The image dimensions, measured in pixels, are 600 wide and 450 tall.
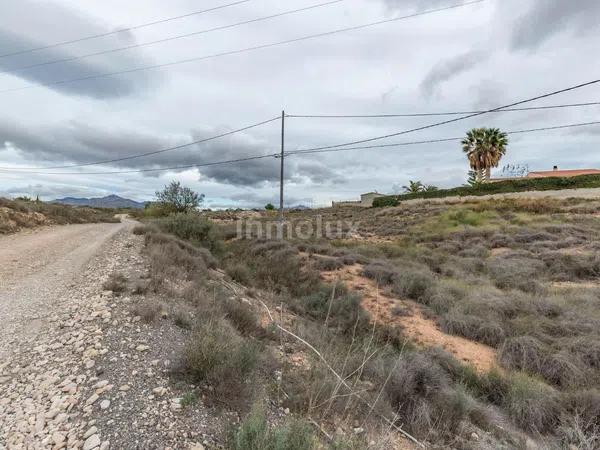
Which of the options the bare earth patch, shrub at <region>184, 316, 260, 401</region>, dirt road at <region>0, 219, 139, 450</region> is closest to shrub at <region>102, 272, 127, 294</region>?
dirt road at <region>0, 219, 139, 450</region>

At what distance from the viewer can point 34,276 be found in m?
6.87

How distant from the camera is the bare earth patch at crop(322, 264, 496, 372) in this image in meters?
6.33

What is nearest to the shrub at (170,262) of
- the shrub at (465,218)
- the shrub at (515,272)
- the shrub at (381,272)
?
the shrub at (381,272)

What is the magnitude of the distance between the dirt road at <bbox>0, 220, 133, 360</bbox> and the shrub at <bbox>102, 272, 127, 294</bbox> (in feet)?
2.25

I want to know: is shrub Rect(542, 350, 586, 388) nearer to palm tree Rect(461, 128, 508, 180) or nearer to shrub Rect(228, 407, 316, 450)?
shrub Rect(228, 407, 316, 450)

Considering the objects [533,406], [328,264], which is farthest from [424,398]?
[328,264]

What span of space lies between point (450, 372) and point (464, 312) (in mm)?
2835

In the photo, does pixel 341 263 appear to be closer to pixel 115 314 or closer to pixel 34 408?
pixel 115 314

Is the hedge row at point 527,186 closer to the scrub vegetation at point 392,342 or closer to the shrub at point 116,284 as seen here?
the scrub vegetation at point 392,342

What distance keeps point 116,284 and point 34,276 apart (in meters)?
2.49

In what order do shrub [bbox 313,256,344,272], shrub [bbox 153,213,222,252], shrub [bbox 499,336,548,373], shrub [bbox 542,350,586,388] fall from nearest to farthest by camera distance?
shrub [bbox 542,350,586,388]
shrub [bbox 499,336,548,373]
shrub [bbox 313,256,344,272]
shrub [bbox 153,213,222,252]

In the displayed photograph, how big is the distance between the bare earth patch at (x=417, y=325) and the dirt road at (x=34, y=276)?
647 cm

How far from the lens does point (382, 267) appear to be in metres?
11.7

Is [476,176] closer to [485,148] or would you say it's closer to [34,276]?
[485,148]
